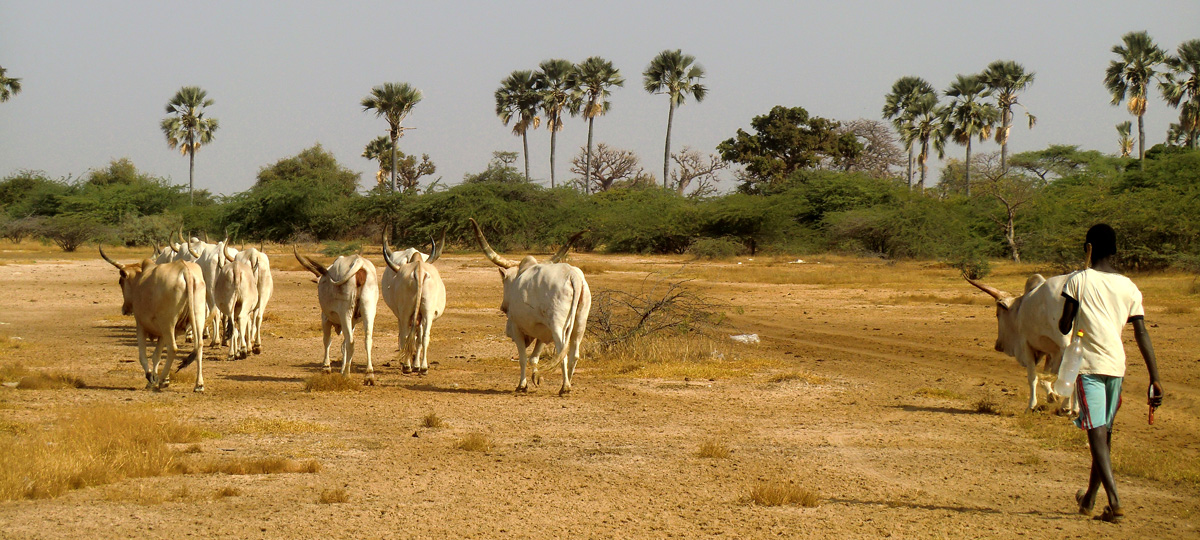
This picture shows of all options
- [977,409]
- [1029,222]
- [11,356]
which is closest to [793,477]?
[977,409]

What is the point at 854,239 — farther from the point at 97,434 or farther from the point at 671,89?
the point at 97,434

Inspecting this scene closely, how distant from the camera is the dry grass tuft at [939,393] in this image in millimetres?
11508

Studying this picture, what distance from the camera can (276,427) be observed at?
9.21 meters

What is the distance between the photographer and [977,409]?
1063cm

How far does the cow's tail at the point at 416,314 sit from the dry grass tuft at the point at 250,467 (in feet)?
16.1

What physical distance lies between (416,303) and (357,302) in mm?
681

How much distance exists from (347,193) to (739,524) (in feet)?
203

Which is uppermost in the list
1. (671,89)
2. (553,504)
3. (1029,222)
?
(671,89)

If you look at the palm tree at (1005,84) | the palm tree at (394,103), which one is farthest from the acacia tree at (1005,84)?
the palm tree at (394,103)

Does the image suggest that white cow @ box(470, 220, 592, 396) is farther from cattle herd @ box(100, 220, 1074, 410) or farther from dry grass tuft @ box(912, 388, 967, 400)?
dry grass tuft @ box(912, 388, 967, 400)

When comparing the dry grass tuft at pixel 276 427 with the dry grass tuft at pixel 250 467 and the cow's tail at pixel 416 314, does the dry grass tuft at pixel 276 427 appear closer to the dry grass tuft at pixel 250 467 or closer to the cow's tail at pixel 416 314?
the dry grass tuft at pixel 250 467

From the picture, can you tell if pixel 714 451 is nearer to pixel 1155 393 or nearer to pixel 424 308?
pixel 1155 393

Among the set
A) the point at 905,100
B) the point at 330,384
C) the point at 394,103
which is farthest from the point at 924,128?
the point at 330,384

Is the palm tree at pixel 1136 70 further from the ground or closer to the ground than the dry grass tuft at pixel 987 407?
further from the ground
